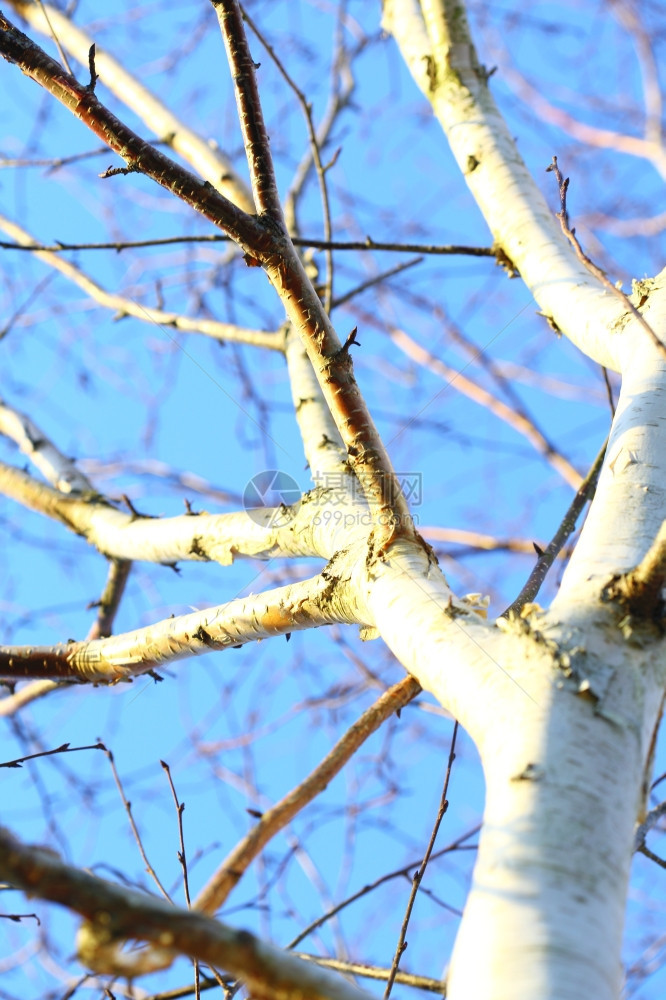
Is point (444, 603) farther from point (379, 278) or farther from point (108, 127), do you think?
point (379, 278)

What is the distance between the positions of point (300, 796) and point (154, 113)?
2117 millimetres

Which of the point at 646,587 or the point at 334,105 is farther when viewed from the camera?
the point at 334,105

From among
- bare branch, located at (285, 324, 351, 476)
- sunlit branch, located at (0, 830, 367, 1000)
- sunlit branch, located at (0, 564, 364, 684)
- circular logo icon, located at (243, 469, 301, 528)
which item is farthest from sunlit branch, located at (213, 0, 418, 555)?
sunlit branch, located at (0, 830, 367, 1000)

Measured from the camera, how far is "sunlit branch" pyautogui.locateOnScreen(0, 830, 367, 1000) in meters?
0.56

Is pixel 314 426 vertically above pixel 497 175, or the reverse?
pixel 497 175

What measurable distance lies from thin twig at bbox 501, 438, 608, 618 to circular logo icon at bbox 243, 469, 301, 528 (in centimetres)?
52

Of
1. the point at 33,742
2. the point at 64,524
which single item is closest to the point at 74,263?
the point at 64,524

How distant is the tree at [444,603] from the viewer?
657 mm

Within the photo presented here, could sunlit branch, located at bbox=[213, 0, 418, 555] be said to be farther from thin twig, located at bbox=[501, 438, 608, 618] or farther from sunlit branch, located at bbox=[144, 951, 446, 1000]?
sunlit branch, located at bbox=[144, 951, 446, 1000]

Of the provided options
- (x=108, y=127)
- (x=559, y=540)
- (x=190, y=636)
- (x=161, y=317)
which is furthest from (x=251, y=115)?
(x=161, y=317)

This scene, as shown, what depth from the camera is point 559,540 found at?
1569mm

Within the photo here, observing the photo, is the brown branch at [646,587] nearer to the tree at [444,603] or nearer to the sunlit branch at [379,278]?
the tree at [444,603]

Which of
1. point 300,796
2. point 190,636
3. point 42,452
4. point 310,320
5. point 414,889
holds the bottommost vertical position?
point 414,889

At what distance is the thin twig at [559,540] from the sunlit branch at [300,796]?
262 millimetres
